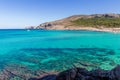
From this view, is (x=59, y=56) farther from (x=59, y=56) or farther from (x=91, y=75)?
(x=91, y=75)

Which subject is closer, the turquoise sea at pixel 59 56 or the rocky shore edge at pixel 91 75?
the rocky shore edge at pixel 91 75

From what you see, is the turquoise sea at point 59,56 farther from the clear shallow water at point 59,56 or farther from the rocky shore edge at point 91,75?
the rocky shore edge at point 91,75

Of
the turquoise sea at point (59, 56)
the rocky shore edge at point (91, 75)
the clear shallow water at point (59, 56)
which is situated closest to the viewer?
the rocky shore edge at point (91, 75)

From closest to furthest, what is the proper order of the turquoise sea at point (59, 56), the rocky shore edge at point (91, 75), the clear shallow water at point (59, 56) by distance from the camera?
the rocky shore edge at point (91, 75)
the turquoise sea at point (59, 56)
the clear shallow water at point (59, 56)

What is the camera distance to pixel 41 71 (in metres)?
20.1

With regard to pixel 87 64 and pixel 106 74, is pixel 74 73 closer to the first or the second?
pixel 106 74

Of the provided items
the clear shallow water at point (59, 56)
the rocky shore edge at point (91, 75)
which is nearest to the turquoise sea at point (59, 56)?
the clear shallow water at point (59, 56)

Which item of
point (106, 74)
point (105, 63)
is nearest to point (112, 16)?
point (105, 63)

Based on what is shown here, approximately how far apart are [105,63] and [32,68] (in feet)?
31.1

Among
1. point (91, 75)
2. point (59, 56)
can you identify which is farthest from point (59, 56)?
point (91, 75)

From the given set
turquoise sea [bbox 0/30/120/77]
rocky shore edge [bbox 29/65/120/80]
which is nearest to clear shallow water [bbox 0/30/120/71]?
turquoise sea [bbox 0/30/120/77]

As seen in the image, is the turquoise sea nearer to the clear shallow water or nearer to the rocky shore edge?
the clear shallow water

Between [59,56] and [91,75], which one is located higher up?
[91,75]

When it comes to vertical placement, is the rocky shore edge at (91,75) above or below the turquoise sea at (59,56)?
above
